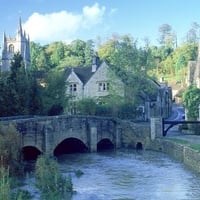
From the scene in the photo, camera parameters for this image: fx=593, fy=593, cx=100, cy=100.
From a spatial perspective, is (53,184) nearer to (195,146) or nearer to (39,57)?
(195,146)

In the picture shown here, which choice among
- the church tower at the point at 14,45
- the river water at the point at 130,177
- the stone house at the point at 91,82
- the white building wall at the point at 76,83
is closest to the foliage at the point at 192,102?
the stone house at the point at 91,82

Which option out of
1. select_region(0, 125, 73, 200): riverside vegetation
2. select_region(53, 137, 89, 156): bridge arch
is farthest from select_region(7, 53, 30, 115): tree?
select_region(0, 125, 73, 200): riverside vegetation

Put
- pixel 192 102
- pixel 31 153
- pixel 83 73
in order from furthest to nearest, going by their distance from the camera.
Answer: pixel 83 73, pixel 192 102, pixel 31 153

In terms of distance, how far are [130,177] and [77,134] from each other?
15.4 m

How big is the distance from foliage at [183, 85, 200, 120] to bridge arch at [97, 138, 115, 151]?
11.3 meters

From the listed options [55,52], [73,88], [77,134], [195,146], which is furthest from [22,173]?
[55,52]

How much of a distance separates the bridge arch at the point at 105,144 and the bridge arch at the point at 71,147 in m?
2.37

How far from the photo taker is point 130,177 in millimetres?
41594

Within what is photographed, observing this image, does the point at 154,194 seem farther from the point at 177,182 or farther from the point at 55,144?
the point at 55,144

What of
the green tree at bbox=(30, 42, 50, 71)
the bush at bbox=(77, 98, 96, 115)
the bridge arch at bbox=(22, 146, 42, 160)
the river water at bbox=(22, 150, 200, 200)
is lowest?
the river water at bbox=(22, 150, 200, 200)

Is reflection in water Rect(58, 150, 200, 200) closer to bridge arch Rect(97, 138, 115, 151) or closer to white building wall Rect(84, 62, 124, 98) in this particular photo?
bridge arch Rect(97, 138, 115, 151)

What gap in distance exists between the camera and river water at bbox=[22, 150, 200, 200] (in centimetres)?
3519

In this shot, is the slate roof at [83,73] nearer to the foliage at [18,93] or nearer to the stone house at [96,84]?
the stone house at [96,84]

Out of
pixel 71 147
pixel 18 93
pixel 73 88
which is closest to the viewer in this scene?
pixel 18 93
